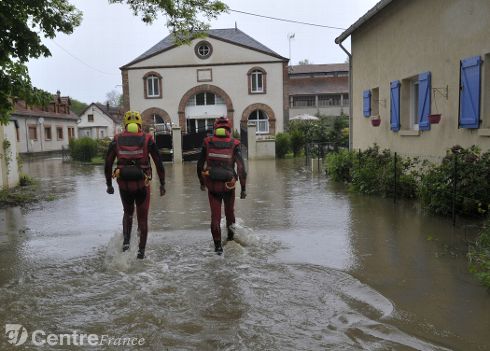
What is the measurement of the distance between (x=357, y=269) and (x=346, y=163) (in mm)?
8426

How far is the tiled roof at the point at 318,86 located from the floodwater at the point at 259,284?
46279 mm

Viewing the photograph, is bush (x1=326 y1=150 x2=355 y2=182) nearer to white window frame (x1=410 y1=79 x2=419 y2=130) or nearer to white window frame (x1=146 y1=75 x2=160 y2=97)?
white window frame (x1=410 y1=79 x2=419 y2=130)

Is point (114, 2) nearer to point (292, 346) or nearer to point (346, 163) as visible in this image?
point (346, 163)

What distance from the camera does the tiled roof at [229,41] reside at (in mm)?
37406

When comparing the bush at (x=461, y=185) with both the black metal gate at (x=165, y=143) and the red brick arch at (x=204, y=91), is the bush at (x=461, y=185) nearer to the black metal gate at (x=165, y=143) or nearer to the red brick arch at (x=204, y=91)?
the black metal gate at (x=165, y=143)

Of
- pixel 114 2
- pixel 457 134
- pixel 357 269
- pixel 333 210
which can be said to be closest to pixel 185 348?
pixel 357 269

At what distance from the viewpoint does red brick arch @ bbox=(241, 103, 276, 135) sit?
38031 mm

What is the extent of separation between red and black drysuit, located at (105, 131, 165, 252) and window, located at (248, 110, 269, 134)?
3276 centimetres

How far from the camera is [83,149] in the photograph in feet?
95.8

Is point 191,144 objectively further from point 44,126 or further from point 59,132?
point 59,132

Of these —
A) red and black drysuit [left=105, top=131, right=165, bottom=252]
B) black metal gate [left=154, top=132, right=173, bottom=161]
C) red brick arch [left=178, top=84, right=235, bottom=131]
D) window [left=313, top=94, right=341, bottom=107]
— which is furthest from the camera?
window [left=313, top=94, right=341, bottom=107]

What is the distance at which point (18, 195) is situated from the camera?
1199 centimetres

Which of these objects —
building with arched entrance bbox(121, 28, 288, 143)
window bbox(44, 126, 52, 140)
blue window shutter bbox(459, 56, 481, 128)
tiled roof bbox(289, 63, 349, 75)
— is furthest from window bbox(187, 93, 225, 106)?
blue window shutter bbox(459, 56, 481, 128)

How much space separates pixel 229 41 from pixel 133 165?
108ft
